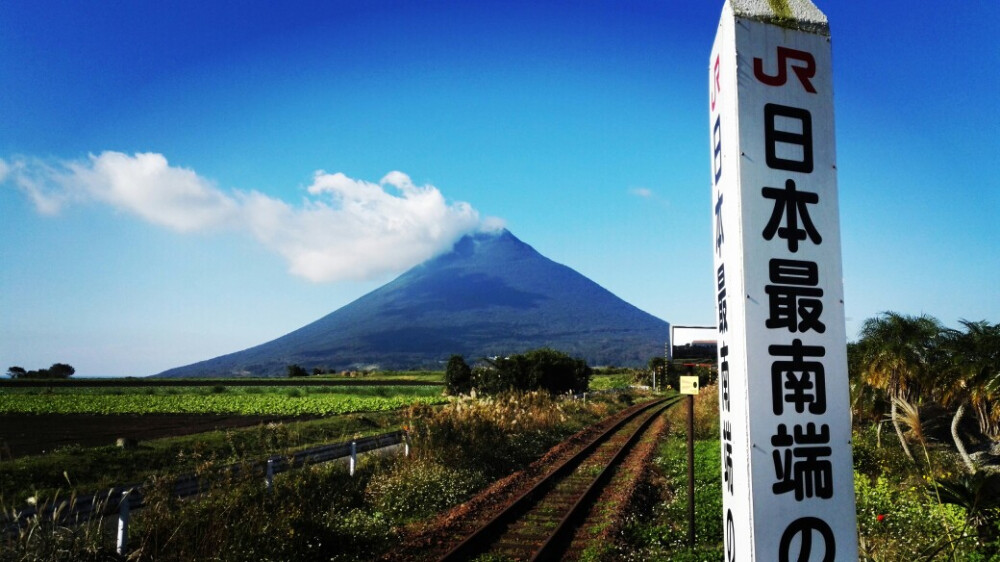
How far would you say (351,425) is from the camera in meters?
26.8

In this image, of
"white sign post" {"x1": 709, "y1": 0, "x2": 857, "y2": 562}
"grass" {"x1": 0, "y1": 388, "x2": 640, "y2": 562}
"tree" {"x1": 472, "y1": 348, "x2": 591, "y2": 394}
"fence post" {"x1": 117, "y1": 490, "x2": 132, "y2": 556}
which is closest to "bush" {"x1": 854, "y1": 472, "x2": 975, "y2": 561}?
"white sign post" {"x1": 709, "y1": 0, "x2": 857, "y2": 562}

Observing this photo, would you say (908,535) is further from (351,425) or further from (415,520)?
(351,425)

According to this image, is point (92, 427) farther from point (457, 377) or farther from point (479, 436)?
point (479, 436)

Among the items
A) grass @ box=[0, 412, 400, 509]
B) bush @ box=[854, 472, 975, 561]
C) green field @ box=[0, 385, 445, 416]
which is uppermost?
bush @ box=[854, 472, 975, 561]

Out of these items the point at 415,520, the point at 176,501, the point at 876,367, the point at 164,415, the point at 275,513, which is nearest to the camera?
the point at 176,501

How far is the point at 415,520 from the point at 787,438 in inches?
346

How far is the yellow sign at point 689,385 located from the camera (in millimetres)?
8781

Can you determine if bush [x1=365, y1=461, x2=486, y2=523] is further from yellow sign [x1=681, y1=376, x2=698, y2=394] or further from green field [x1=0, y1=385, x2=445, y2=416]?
green field [x1=0, y1=385, x2=445, y2=416]

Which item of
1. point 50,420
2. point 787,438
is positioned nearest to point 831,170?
→ point 787,438

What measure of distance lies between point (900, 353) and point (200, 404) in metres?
46.3

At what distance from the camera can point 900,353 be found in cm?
1697

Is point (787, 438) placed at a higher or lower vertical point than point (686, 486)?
higher

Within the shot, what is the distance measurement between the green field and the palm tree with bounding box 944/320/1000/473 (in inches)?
1234

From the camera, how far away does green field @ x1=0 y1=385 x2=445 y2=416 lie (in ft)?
138
